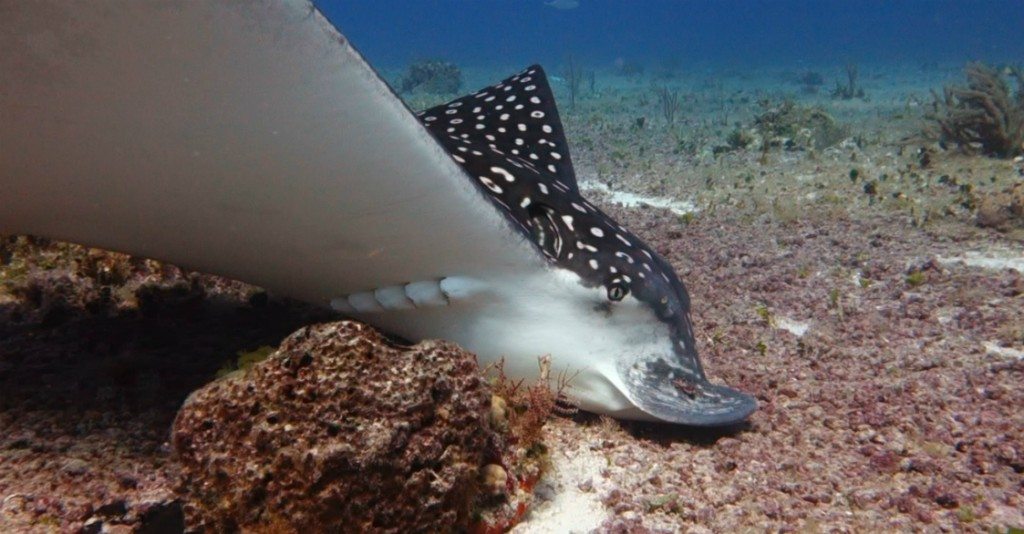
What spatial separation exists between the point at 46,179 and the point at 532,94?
3.90 meters

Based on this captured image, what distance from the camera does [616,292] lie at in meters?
2.72

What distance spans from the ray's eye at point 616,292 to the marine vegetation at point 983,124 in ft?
28.1

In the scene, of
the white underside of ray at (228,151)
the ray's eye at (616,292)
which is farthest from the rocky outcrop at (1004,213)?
the white underside of ray at (228,151)

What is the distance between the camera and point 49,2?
1335 millimetres

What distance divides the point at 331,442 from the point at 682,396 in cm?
163

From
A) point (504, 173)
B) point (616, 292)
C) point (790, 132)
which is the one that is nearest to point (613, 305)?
point (616, 292)

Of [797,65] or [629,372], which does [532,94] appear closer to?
[629,372]

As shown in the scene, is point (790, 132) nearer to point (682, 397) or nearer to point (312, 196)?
point (682, 397)

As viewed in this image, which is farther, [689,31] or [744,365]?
[689,31]

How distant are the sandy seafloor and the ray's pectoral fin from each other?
18 centimetres

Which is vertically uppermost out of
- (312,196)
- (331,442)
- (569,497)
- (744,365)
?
(312,196)

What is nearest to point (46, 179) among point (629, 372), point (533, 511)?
point (533, 511)

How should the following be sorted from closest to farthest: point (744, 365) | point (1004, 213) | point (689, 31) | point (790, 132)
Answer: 1. point (744, 365)
2. point (1004, 213)
3. point (790, 132)
4. point (689, 31)

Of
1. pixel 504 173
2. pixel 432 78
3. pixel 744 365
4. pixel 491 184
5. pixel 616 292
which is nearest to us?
pixel 616 292
